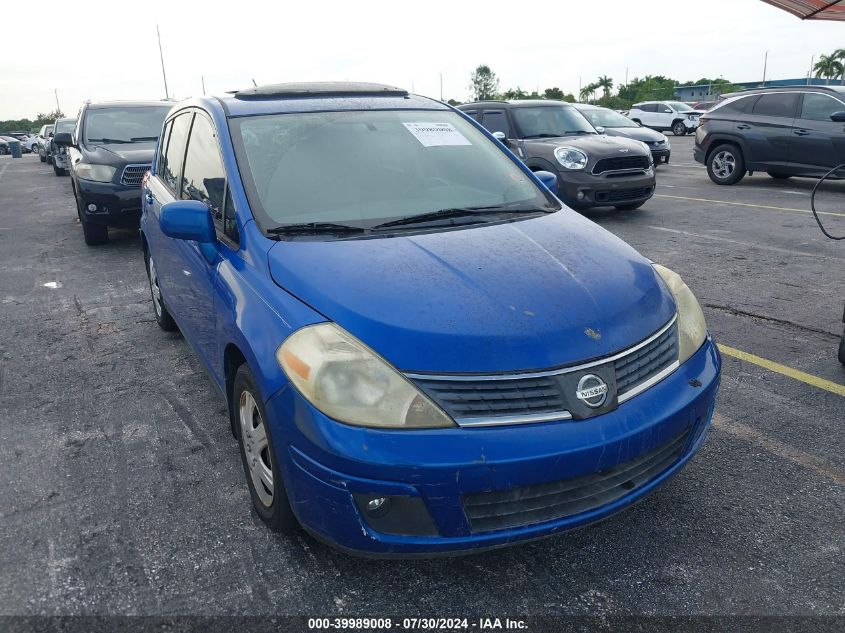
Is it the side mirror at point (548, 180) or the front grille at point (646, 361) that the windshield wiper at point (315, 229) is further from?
the side mirror at point (548, 180)

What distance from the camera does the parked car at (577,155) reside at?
9.34m

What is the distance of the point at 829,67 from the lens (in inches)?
3366

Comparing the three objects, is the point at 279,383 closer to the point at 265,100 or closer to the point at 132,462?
the point at 132,462

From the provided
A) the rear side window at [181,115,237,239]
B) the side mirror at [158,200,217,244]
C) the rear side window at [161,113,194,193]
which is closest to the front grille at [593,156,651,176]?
the rear side window at [161,113,194,193]

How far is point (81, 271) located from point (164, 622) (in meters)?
6.03

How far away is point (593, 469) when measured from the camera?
2.11m

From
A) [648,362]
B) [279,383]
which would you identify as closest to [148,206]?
[279,383]

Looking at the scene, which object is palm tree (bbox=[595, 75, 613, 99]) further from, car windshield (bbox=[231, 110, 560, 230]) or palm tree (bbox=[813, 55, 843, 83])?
car windshield (bbox=[231, 110, 560, 230])

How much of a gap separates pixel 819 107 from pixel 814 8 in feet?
5.73

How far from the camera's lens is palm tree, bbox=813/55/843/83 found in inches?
3327

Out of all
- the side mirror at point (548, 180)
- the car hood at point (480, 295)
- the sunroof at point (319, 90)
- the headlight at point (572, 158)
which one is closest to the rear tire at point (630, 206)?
the headlight at point (572, 158)

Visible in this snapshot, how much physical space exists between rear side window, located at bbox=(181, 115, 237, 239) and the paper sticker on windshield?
3.24 ft

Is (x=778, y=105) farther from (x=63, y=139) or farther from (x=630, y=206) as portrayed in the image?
(x=63, y=139)

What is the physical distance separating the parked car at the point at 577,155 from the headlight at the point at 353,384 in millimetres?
7732
